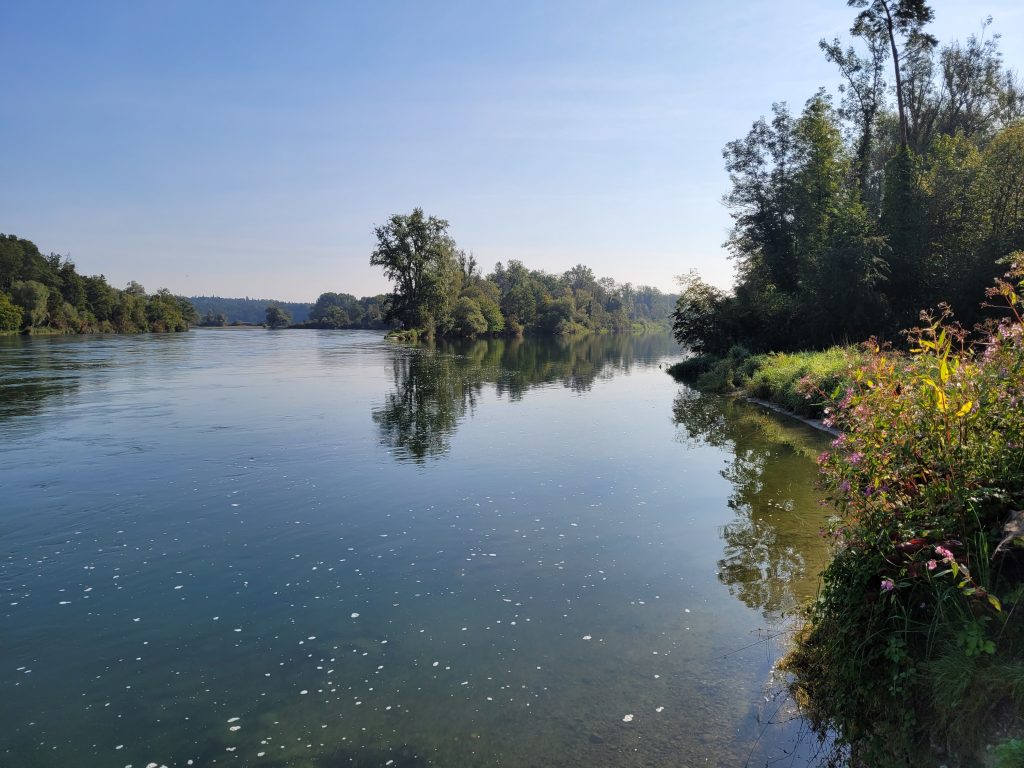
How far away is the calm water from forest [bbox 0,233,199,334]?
7737 cm

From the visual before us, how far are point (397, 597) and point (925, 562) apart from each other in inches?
211

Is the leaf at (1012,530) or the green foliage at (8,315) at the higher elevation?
the green foliage at (8,315)

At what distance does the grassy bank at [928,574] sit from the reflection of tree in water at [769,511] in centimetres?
216

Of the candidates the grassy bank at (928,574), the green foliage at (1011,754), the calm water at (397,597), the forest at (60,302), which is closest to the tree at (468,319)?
the forest at (60,302)

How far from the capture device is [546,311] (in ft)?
398

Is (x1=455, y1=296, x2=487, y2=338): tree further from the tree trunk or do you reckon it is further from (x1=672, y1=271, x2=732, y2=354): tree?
the tree trunk

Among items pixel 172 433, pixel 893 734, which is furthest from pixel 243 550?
pixel 172 433

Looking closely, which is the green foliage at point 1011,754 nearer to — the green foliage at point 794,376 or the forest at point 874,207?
the green foliage at point 794,376

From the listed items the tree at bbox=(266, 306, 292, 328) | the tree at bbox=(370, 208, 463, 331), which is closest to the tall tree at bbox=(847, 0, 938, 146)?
the tree at bbox=(370, 208, 463, 331)

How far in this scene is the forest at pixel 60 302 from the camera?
77.9 m

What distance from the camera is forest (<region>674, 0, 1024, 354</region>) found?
27953 mm

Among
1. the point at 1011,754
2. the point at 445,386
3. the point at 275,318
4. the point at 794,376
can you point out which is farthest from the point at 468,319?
the point at 275,318

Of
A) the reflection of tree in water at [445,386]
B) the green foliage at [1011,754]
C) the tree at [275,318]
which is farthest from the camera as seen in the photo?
the tree at [275,318]

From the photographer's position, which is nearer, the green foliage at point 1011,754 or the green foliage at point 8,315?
the green foliage at point 1011,754
